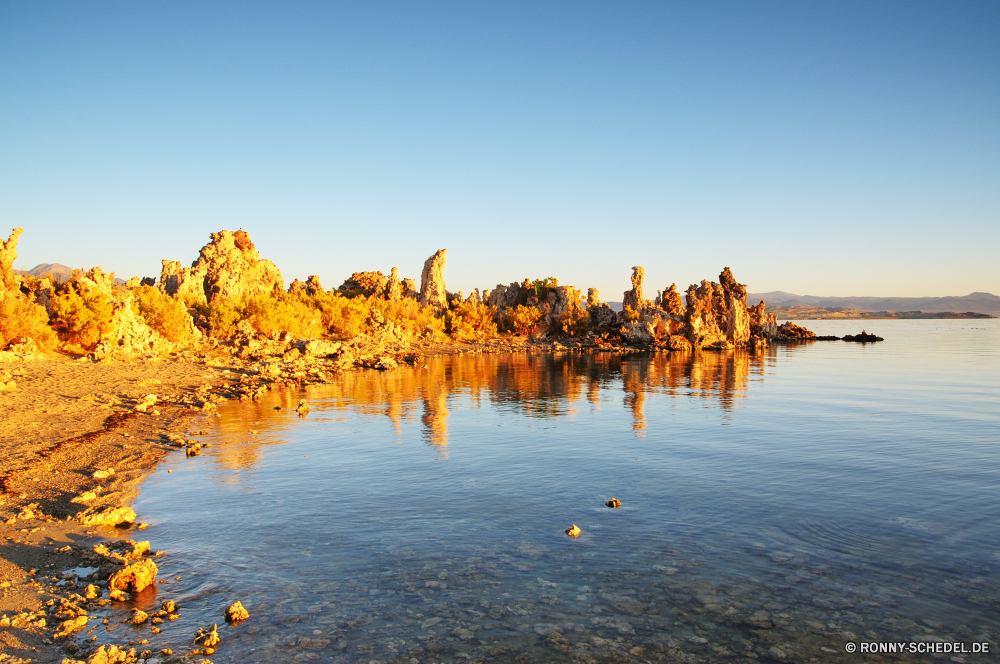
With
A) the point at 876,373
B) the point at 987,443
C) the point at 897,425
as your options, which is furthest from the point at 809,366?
the point at 987,443

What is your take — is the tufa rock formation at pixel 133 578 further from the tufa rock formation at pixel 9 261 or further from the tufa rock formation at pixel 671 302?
the tufa rock formation at pixel 671 302

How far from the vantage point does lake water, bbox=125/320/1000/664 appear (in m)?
8.43

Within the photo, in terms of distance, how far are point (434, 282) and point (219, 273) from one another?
36081 mm

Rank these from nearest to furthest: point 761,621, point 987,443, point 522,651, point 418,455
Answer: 1. point 522,651
2. point 761,621
3. point 418,455
4. point 987,443

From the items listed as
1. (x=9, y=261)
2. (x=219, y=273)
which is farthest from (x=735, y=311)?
(x=9, y=261)

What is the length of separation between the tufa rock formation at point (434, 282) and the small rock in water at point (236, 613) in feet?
271

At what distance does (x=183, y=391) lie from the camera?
30.2m

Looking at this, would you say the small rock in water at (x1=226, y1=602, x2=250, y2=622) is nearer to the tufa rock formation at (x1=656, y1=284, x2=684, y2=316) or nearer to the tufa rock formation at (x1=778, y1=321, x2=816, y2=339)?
the tufa rock formation at (x1=656, y1=284, x2=684, y2=316)

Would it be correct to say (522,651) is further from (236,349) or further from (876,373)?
(876,373)

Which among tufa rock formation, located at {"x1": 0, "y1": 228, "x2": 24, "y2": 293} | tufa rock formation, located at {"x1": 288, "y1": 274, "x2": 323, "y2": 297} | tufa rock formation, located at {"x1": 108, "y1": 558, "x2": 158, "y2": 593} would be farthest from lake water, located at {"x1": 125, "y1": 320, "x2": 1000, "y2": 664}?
tufa rock formation, located at {"x1": 288, "y1": 274, "x2": 323, "y2": 297}

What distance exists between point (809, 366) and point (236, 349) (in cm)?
4849

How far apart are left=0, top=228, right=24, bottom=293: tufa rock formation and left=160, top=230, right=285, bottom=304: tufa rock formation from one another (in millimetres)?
19129

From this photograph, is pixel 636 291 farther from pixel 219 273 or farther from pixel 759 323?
pixel 219 273

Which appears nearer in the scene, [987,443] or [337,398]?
[987,443]
